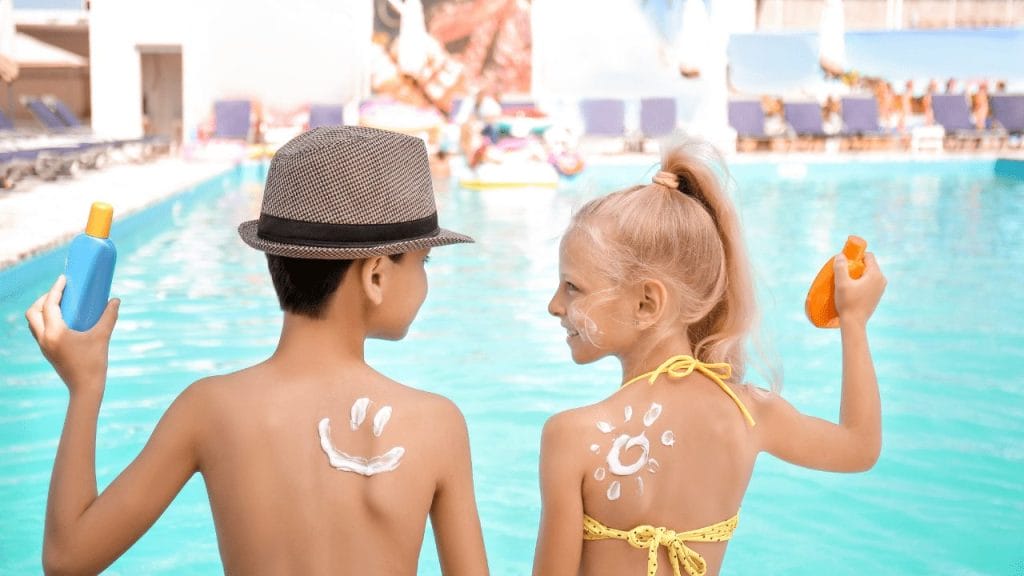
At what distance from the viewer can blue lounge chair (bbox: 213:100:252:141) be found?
785 inches

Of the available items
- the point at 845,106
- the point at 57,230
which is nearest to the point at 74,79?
the point at 845,106

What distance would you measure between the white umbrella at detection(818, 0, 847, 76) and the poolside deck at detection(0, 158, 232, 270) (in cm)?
1078

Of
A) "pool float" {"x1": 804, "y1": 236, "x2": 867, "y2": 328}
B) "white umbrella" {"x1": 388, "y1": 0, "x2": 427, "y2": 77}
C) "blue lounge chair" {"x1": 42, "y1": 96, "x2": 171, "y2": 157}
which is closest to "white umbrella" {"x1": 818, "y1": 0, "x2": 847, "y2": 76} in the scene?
"white umbrella" {"x1": 388, "y1": 0, "x2": 427, "y2": 77}

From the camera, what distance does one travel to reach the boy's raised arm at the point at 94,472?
1407 millimetres

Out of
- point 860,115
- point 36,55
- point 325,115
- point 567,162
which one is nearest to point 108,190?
point 567,162

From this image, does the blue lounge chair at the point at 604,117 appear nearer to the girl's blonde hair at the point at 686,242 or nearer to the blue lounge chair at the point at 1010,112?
the blue lounge chair at the point at 1010,112

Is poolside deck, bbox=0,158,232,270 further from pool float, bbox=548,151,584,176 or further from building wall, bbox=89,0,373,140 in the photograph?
building wall, bbox=89,0,373,140

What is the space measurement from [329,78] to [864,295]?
22.4 meters

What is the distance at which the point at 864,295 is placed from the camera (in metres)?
1.77

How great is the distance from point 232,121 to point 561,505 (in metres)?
19.2

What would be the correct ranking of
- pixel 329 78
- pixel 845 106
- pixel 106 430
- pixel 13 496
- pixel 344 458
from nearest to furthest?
1. pixel 344 458
2. pixel 13 496
3. pixel 106 430
4. pixel 845 106
5. pixel 329 78

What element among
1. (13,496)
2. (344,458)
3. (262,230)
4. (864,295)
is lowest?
(13,496)

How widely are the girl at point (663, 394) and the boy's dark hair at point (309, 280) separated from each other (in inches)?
15.4

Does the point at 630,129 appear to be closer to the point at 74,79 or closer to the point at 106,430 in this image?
the point at 74,79
